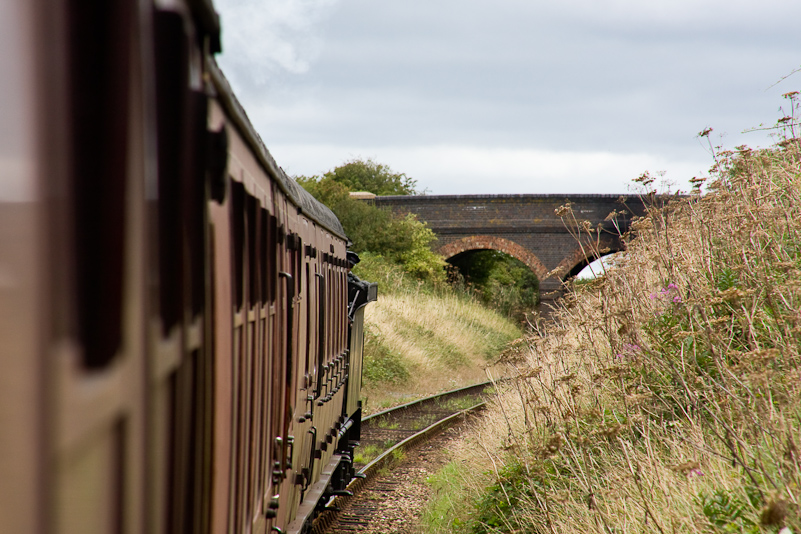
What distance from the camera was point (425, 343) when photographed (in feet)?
63.7

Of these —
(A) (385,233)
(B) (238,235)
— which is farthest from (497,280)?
(B) (238,235)

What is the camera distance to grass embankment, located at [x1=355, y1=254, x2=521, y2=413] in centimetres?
1612

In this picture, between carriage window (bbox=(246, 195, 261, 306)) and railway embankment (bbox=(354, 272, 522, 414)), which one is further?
railway embankment (bbox=(354, 272, 522, 414))

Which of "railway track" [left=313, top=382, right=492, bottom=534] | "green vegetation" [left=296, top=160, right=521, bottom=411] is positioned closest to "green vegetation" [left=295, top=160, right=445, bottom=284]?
"green vegetation" [left=296, top=160, right=521, bottom=411]

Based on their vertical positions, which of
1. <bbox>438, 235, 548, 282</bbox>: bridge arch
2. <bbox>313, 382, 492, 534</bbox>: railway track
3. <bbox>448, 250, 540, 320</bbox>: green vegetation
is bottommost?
<bbox>313, 382, 492, 534</bbox>: railway track

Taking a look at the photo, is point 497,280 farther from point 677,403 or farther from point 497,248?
point 677,403

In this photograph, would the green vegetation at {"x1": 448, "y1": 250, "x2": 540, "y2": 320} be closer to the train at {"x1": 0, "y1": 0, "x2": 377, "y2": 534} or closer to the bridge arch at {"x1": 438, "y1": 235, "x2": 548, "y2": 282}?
the bridge arch at {"x1": 438, "y1": 235, "x2": 548, "y2": 282}

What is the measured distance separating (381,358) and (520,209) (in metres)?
14.2

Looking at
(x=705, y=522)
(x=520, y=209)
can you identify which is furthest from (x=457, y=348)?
(x=705, y=522)

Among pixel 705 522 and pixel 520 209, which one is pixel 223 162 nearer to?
pixel 705 522

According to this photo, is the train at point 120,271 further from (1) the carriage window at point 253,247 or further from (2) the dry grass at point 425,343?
(2) the dry grass at point 425,343

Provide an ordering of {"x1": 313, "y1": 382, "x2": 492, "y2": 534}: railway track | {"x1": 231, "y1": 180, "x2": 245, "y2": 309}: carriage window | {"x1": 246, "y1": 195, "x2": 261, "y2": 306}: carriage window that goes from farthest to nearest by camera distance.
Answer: {"x1": 313, "y1": 382, "x2": 492, "y2": 534}: railway track → {"x1": 246, "y1": 195, "x2": 261, "y2": 306}: carriage window → {"x1": 231, "y1": 180, "x2": 245, "y2": 309}: carriage window

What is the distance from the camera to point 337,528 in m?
7.02

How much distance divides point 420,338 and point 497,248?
413 inches
